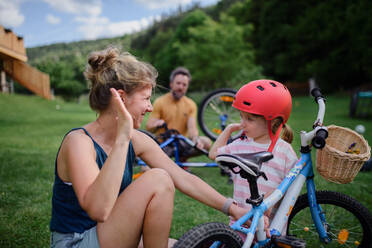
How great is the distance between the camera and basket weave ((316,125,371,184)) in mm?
1840

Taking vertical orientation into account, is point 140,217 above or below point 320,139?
below

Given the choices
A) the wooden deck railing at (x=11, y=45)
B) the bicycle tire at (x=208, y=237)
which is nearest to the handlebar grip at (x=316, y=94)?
the bicycle tire at (x=208, y=237)

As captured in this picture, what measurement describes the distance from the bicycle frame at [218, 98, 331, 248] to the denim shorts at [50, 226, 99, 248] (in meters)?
0.66

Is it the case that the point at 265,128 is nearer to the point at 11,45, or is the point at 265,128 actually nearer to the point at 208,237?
the point at 208,237

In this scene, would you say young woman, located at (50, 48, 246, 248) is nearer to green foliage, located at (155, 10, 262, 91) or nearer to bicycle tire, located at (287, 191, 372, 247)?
bicycle tire, located at (287, 191, 372, 247)

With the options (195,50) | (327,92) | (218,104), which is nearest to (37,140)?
(218,104)

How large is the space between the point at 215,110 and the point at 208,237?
3.57 metres

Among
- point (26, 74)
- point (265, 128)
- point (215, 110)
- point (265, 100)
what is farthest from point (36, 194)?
point (26, 74)

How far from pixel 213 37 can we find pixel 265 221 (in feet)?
88.9

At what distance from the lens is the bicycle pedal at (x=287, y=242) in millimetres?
1639

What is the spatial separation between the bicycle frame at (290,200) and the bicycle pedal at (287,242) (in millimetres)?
51

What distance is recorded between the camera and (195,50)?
2803cm

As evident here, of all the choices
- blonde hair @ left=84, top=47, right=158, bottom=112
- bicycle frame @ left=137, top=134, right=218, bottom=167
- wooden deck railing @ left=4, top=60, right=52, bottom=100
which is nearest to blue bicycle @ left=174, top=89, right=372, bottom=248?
blonde hair @ left=84, top=47, right=158, bottom=112

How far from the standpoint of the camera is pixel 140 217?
1.63 metres
